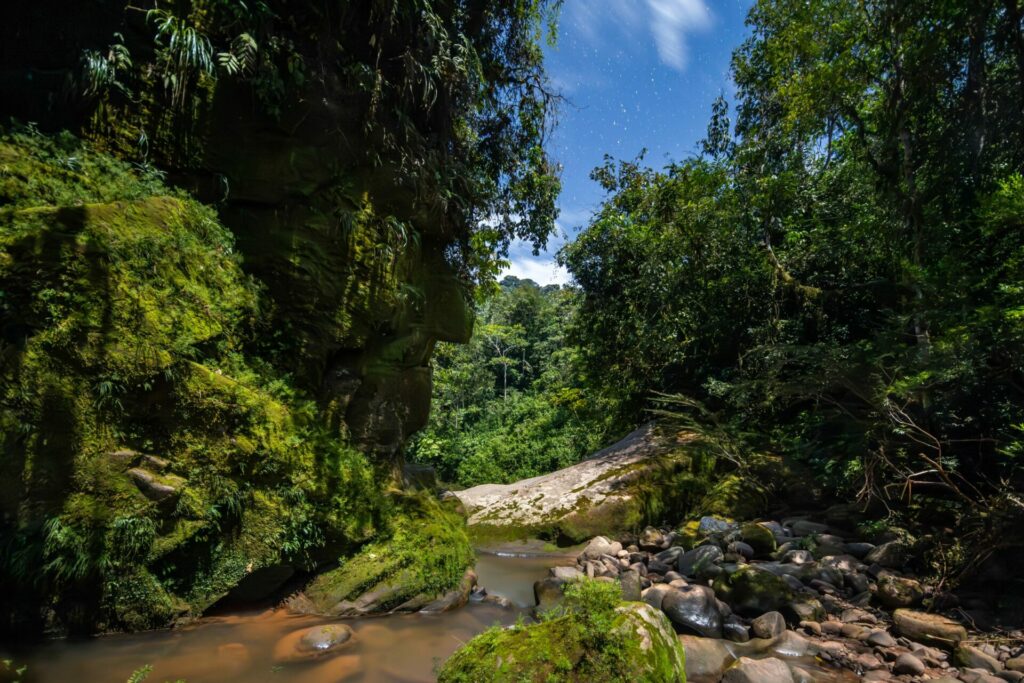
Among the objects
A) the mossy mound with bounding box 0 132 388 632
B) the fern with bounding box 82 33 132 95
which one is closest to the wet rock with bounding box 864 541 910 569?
the mossy mound with bounding box 0 132 388 632

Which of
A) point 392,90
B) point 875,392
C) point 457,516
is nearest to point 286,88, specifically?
point 392,90

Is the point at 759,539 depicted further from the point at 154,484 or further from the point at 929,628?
the point at 154,484

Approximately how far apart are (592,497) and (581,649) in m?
6.40

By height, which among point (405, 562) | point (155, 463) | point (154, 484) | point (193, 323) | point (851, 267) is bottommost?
point (405, 562)

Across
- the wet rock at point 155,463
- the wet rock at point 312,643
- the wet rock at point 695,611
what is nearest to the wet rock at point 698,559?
the wet rock at point 695,611

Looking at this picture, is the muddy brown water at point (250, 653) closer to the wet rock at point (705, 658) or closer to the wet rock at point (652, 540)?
the wet rock at point (705, 658)

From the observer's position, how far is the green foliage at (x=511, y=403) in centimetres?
1755

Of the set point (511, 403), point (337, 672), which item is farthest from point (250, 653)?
point (511, 403)

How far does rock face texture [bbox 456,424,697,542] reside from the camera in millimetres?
8977

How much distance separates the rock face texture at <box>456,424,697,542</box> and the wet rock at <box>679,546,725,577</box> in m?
2.10

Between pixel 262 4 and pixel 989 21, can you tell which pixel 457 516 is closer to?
pixel 262 4

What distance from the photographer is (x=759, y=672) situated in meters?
3.90

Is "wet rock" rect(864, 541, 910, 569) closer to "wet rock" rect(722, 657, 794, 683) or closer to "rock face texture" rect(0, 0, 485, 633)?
"wet rock" rect(722, 657, 794, 683)

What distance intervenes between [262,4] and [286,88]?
83 centimetres
